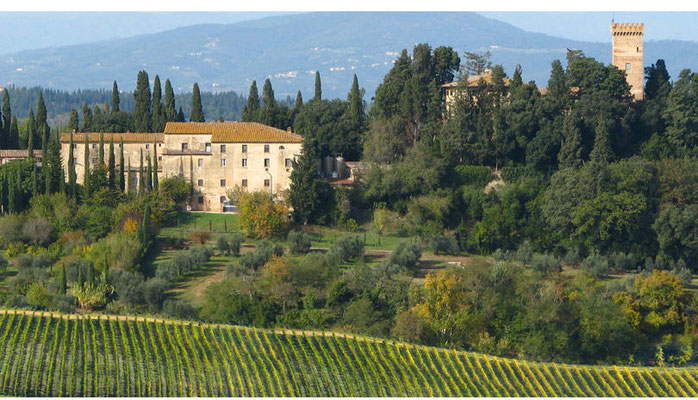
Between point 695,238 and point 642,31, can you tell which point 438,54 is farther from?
point 695,238

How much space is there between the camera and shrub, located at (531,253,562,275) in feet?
183

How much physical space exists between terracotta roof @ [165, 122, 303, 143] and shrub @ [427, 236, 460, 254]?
29.1 feet

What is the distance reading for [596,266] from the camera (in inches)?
2227

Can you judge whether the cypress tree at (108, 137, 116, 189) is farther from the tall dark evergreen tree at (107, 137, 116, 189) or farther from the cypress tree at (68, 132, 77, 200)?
the cypress tree at (68, 132, 77, 200)

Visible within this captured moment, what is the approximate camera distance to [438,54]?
69.4m

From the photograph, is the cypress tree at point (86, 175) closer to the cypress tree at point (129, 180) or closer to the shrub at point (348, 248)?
the cypress tree at point (129, 180)

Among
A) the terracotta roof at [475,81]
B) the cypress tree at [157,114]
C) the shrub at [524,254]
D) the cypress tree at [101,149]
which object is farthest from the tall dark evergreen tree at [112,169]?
the shrub at [524,254]

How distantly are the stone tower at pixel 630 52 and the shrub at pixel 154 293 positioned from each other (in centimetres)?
2929

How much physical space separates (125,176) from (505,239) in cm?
1930

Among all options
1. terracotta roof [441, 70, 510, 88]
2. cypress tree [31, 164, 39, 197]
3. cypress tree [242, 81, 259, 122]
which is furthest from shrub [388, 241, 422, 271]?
cypress tree [242, 81, 259, 122]

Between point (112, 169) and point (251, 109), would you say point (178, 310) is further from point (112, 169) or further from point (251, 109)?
point (251, 109)

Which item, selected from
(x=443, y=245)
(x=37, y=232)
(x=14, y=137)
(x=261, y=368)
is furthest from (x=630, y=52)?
(x=261, y=368)

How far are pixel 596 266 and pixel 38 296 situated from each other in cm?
2341

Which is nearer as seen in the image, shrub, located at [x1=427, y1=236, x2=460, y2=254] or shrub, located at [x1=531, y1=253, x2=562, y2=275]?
shrub, located at [x1=531, y1=253, x2=562, y2=275]
